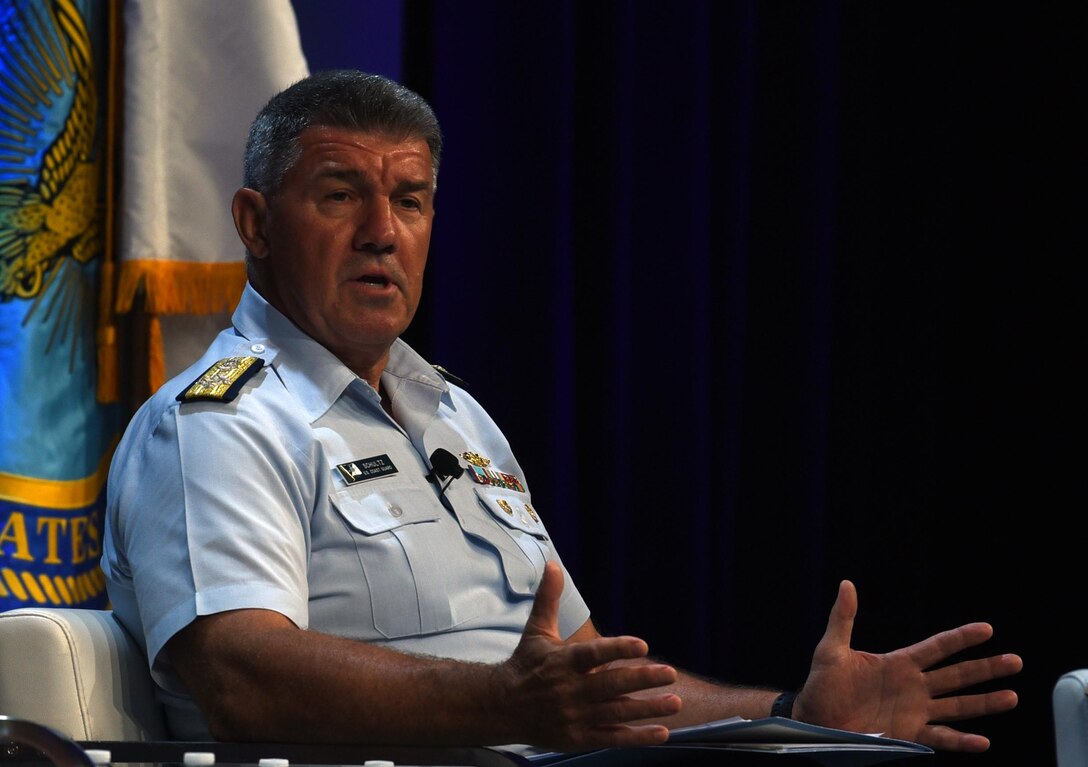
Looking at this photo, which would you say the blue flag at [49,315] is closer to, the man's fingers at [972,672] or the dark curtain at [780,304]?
the dark curtain at [780,304]

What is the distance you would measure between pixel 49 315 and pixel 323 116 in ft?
2.29

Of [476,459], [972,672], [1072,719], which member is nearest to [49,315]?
[476,459]

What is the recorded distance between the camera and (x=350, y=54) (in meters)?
2.26

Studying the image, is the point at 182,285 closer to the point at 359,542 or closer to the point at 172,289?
the point at 172,289

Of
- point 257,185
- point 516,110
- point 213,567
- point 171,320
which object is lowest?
point 213,567

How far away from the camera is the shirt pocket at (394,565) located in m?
1.44

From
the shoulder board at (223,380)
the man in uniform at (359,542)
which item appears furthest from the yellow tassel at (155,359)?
the shoulder board at (223,380)

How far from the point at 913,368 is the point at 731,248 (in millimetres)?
424

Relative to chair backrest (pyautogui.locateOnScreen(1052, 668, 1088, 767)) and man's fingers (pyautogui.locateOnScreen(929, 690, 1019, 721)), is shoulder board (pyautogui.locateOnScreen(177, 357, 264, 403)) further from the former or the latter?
chair backrest (pyautogui.locateOnScreen(1052, 668, 1088, 767))

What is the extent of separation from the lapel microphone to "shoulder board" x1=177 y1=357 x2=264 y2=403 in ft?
0.83

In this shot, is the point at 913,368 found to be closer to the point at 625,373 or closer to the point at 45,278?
the point at 625,373

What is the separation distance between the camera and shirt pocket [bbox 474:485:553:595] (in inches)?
63.7

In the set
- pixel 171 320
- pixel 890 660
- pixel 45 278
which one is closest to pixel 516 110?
pixel 171 320

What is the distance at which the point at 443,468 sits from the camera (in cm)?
166
